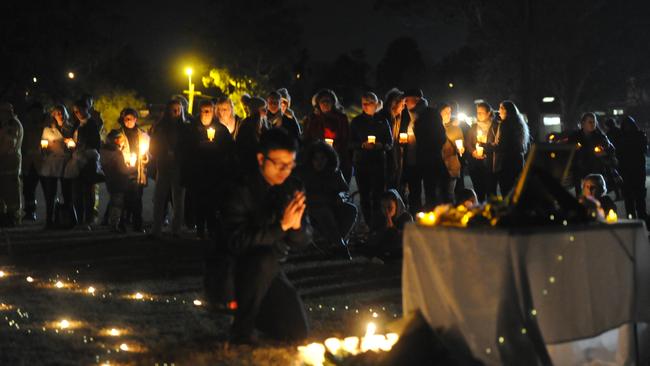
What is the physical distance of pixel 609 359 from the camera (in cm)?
618

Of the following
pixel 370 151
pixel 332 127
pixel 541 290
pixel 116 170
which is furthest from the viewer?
pixel 116 170

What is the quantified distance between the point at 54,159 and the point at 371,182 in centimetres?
528

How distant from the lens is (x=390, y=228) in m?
11.6

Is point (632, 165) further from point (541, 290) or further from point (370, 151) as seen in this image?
point (541, 290)

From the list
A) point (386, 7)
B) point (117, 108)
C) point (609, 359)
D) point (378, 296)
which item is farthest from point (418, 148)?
point (117, 108)

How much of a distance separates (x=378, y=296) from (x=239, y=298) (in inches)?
102

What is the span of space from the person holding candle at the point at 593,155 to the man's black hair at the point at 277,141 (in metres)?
9.32

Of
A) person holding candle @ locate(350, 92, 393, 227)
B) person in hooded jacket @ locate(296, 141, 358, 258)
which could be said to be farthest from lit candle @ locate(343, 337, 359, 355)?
person holding candle @ locate(350, 92, 393, 227)

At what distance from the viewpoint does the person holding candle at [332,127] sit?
1385 centimetres

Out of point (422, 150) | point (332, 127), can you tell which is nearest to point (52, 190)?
point (332, 127)

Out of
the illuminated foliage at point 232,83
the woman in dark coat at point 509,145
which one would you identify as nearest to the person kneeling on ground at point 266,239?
the woman in dark coat at point 509,145

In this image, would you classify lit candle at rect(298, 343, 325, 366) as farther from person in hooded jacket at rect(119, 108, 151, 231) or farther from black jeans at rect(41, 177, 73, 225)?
black jeans at rect(41, 177, 73, 225)

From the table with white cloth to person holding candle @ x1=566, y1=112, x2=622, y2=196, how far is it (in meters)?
9.63

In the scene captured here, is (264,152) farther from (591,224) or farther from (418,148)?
(418,148)
